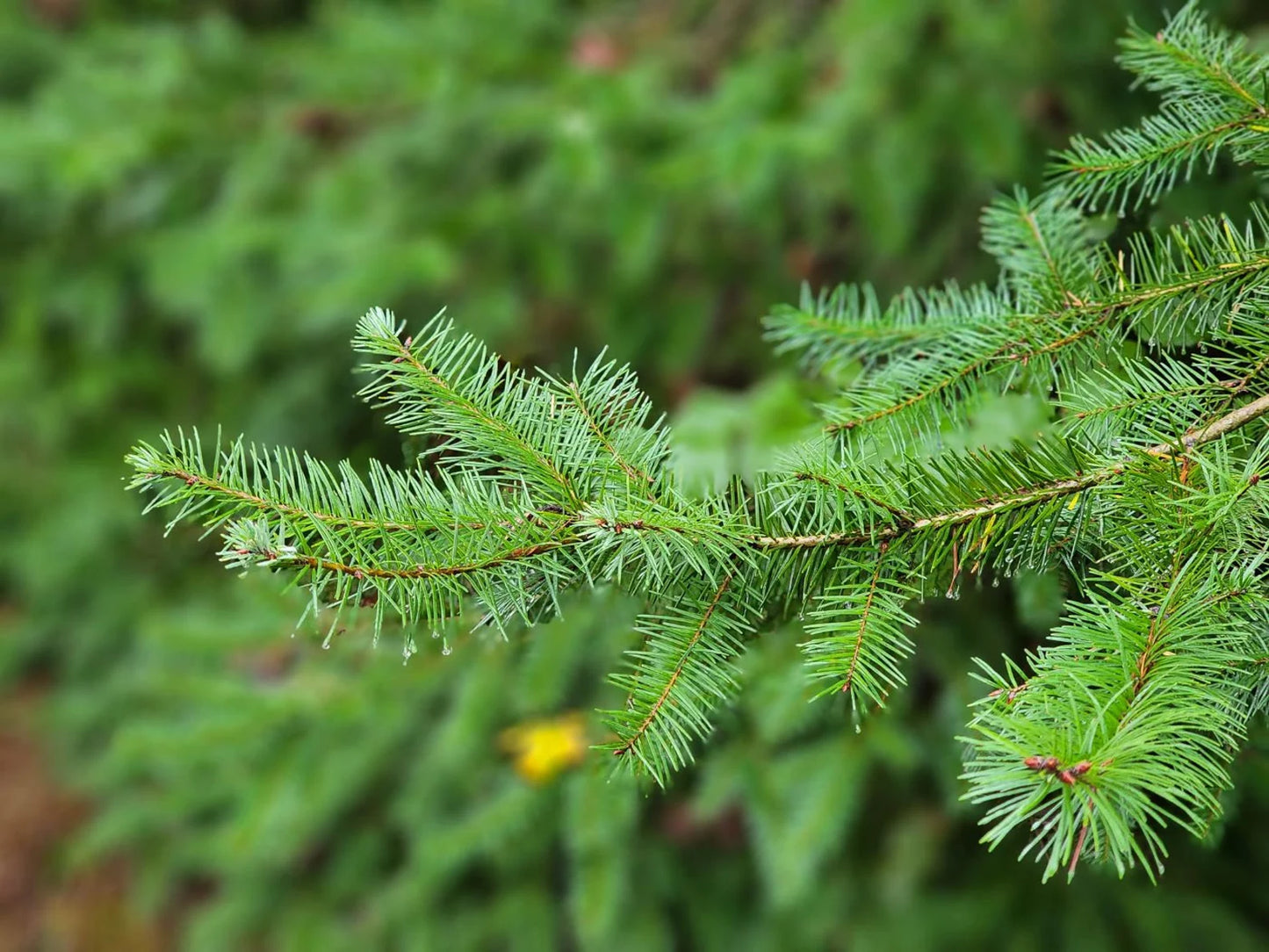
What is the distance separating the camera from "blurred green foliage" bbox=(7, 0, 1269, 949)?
1873 millimetres

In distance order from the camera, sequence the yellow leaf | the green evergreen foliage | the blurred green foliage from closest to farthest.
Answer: the green evergreen foliage, the blurred green foliage, the yellow leaf

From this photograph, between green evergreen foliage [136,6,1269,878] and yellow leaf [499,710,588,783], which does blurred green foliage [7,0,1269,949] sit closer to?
yellow leaf [499,710,588,783]

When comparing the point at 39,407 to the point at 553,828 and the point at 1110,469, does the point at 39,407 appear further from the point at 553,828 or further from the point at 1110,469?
the point at 1110,469

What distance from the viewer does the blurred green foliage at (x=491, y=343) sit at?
1873 millimetres

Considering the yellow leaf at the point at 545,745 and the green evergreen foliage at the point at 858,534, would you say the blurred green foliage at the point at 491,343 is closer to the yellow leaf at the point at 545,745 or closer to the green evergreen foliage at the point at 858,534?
the yellow leaf at the point at 545,745

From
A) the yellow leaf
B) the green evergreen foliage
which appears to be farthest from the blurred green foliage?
the green evergreen foliage

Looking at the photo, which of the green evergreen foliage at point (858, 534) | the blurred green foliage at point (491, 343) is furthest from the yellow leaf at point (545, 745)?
the green evergreen foliage at point (858, 534)

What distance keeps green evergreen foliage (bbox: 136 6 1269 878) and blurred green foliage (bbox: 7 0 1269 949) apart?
26.6 inches

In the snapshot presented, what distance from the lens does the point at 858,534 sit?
0.71 meters

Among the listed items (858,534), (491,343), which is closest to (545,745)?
(491,343)

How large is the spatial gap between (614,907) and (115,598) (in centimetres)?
218

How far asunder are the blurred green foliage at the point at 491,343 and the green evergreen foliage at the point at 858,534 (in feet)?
2.22

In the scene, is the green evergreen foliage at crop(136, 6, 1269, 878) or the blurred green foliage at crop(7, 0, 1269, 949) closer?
the green evergreen foliage at crop(136, 6, 1269, 878)

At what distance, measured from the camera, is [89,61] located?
9.76ft
